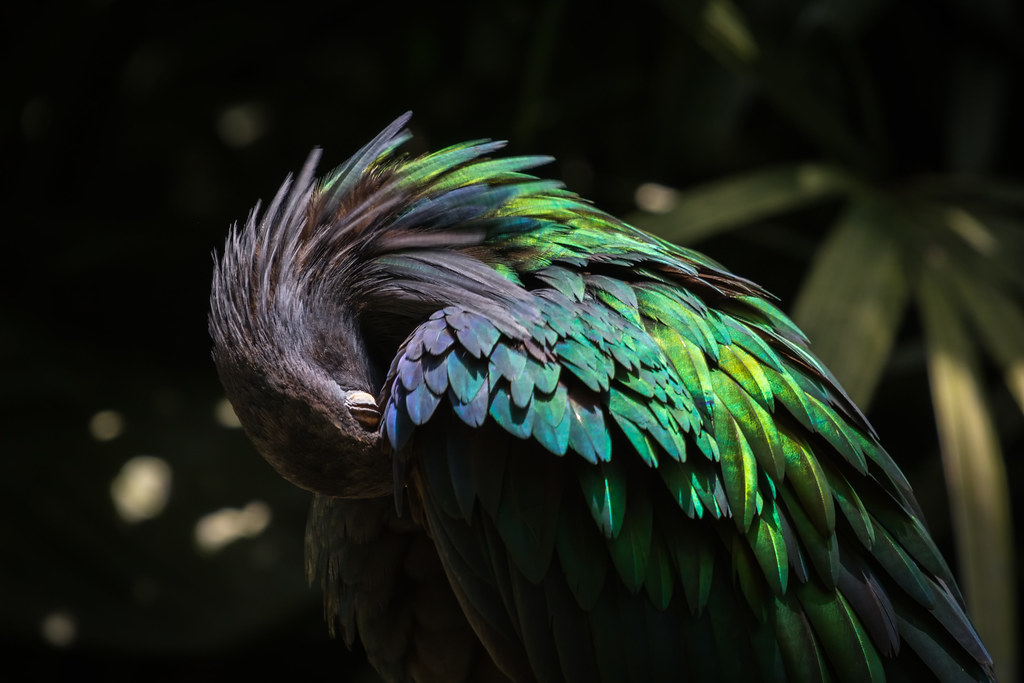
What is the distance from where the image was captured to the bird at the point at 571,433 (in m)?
1.50

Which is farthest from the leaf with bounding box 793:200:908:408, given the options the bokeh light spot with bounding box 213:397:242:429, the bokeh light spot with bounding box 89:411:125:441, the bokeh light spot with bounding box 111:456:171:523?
the bokeh light spot with bounding box 89:411:125:441

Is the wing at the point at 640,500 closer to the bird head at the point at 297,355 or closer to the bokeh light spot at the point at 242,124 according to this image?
the bird head at the point at 297,355

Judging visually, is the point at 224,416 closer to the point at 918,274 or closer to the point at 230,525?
the point at 230,525

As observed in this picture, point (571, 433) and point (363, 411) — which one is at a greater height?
point (571, 433)

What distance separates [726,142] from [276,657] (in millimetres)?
2428

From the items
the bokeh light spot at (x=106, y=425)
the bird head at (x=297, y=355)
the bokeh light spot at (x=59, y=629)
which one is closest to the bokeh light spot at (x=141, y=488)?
the bokeh light spot at (x=106, y=425)

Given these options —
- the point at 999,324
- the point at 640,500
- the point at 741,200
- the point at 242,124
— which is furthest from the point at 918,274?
the point at 242,124

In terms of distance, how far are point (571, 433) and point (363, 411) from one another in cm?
35

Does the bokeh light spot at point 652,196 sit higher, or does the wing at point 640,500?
the bokeh light spot at point 652,196

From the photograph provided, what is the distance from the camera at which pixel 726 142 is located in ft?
11.2

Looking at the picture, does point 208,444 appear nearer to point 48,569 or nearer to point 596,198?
point 48,569

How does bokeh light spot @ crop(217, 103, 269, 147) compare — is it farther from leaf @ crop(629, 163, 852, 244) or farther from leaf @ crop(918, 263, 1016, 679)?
leaf @ crop(918, 263, 1016, 679)

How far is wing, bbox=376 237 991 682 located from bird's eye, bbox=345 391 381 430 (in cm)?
9

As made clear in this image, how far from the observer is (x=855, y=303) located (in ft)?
8.14
